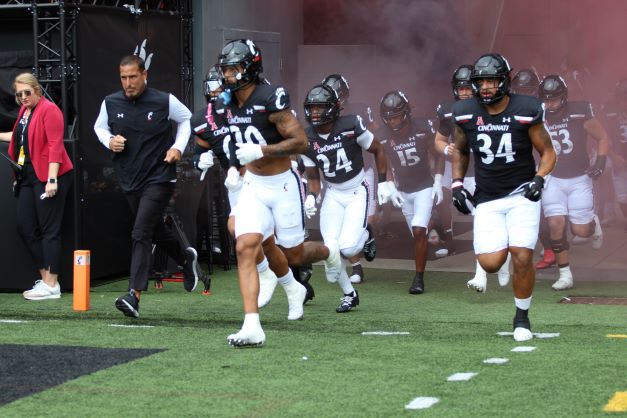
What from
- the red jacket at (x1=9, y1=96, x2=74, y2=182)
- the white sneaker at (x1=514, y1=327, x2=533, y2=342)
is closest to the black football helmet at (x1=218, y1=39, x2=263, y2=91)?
the white sneaker at (x1=514, y1=327, x2=533, y2=342)

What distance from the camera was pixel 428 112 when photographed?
677 inches

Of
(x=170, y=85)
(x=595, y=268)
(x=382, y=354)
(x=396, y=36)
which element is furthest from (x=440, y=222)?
(x=382, y=354)

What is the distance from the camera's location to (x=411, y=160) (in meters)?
11.3

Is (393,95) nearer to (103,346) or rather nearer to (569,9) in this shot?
(103,346)

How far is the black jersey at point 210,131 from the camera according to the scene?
9.59 m

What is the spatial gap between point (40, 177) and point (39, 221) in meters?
0.39

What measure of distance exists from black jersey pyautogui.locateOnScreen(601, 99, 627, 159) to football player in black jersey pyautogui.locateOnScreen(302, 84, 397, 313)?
5.32 metres

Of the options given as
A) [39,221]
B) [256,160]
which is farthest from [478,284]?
[39,221]

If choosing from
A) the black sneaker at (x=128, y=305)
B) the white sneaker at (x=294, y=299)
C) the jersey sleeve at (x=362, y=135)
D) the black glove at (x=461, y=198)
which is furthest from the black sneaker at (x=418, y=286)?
the black sneaker at (x=128, y=305)

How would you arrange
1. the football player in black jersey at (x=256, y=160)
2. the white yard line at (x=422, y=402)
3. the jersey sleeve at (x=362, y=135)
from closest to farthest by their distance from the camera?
the white yard line at (x=422, y=402) < the football player in black jersey at (x=256, y=160) < the jersey sleeve at (x=362, y=135)

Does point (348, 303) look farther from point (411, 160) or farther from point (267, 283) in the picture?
point (411, 160)

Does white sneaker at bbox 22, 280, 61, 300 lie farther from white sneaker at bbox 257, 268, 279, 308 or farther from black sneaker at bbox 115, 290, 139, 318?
white sneaker at bbox 257, 268, 279, 308

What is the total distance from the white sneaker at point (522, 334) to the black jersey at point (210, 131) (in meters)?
2.93

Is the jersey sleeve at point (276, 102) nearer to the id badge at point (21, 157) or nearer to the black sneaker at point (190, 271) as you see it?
the black sneaker at point (190, 271)
